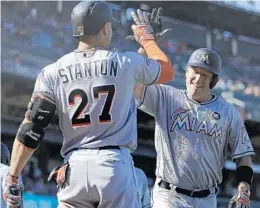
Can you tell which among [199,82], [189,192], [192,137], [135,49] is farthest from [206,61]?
[135,49]

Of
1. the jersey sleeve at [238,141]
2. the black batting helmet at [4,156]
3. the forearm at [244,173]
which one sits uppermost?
the jersey sleeve at [238,141]

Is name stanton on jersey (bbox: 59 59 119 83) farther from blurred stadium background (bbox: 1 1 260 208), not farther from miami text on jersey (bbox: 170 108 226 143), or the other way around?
blurred stadium background (bbox: 1 1 260 208)

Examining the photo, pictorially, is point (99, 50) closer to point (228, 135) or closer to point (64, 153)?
point (64, 153)

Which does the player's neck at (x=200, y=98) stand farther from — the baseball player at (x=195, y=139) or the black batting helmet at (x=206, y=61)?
the black batting helmet at (x=206, y=61)

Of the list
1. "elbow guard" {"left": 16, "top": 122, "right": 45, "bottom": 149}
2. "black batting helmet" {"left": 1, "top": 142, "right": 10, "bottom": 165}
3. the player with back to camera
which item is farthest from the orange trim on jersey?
"black batting helmet" {"left": 1, "top": 142, "right": 10, "bottom": 165}

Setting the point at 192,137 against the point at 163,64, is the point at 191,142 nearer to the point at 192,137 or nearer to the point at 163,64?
the point at 192,137

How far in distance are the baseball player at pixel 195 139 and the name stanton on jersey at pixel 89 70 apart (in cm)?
147

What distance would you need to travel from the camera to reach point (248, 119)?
77.8 feet

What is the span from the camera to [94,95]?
374cm

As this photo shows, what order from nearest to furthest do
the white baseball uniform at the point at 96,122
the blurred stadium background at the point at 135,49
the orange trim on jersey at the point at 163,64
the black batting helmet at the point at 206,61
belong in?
the white baseball uniform at the point at 96,122
the orange trim on jersey at the point at 163,64
the black batting helmet at the point at 206,61
the blurred stadium background at the point at 135,49

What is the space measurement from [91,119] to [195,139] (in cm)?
181

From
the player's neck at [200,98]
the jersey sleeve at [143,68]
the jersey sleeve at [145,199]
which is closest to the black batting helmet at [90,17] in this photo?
the jersey sleeve at [143,68]

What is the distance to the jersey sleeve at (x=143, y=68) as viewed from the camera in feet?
12.7

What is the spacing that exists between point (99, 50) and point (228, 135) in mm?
1974
